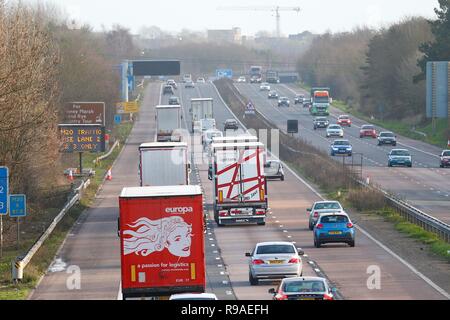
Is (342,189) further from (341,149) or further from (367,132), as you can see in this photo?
(367,132)

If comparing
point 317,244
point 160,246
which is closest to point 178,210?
point 160,246

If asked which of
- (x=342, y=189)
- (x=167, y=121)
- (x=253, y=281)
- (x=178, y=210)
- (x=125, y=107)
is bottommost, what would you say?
(x=342, y=189)

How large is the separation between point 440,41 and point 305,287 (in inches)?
3258

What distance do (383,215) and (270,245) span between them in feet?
71.6

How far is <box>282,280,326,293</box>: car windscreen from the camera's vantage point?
922 inches

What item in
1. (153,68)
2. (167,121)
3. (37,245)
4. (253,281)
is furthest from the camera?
(153,68)

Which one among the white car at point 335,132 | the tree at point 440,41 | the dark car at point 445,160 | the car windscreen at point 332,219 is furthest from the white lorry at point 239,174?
the white car at point 335,132

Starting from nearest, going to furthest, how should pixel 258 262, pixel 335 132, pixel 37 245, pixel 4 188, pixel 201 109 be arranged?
pixel 258 262
pixel 4 188
pixel 37 245
pixel 335 132
pixel 201 109

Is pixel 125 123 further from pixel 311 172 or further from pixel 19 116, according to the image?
pixel 19 116

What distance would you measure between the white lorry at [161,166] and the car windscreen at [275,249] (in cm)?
1400

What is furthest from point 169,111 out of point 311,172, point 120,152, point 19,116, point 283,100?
point 283,100

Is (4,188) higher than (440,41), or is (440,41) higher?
(440,41)

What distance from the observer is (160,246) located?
24656 mm

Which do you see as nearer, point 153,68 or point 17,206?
point 17,206
